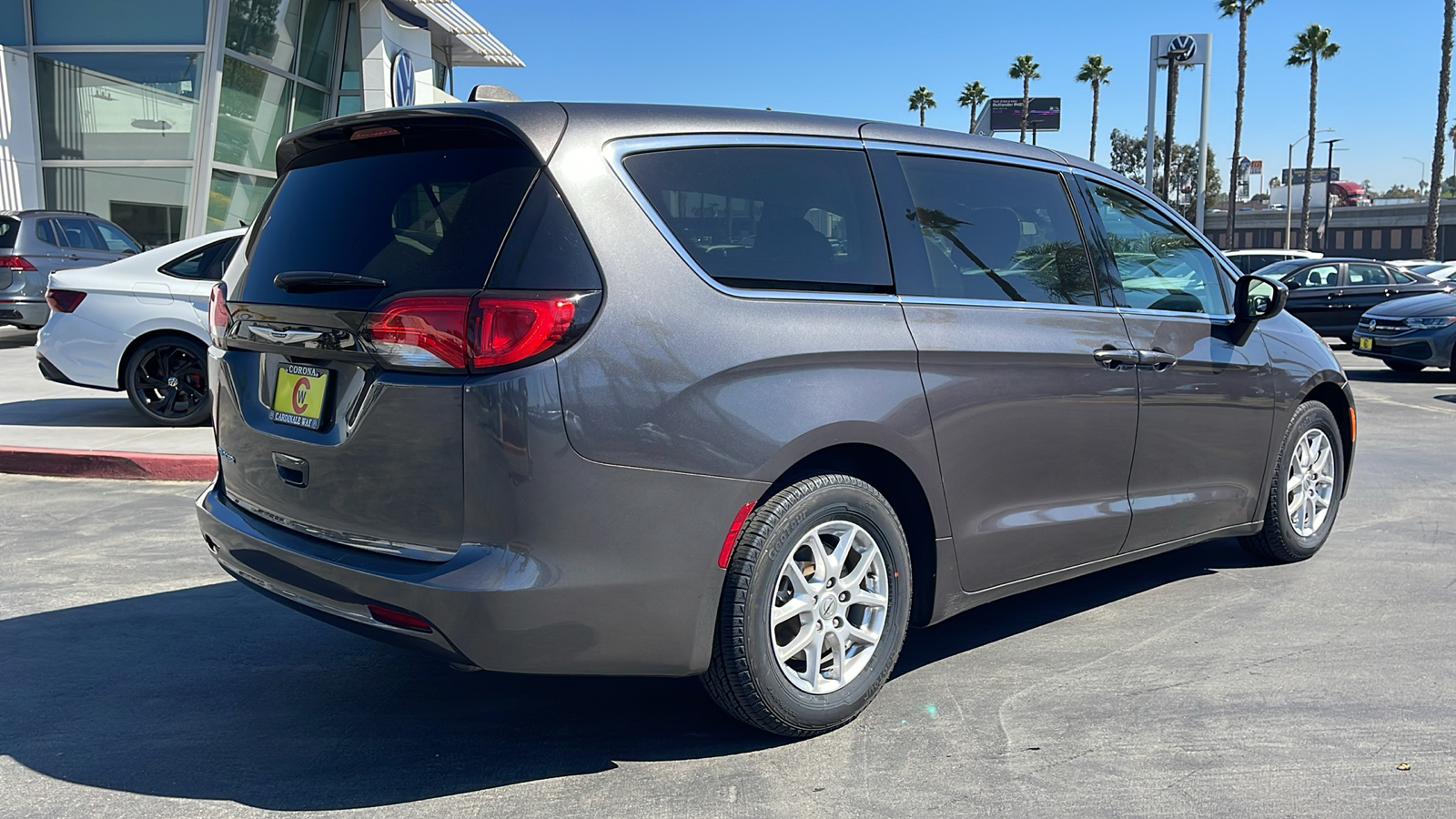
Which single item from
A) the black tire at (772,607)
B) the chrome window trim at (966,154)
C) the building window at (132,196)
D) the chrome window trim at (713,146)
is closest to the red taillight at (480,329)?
the chrome window trim at (713,146)

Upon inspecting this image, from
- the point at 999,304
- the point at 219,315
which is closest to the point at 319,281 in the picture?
the point at 219,315

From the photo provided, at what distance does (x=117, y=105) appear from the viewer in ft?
69.6

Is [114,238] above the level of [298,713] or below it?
above

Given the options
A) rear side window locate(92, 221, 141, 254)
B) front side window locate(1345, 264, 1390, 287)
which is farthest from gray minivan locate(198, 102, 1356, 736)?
front side window locate(1345, 264, 1390, 287)

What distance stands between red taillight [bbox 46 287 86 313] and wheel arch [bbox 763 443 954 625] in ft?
24.1

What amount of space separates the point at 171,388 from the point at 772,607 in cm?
714

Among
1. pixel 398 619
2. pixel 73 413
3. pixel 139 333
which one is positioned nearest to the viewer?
pixel 398 619

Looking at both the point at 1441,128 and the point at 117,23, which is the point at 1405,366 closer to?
the point at 117,23

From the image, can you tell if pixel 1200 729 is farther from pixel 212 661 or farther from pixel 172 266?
pixel 172 266

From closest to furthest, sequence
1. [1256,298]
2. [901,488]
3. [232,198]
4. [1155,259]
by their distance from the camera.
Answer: [901,488]
[1155,259]
[1256,298]
[232,198]

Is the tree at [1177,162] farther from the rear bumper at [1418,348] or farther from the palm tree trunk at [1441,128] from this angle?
the rear bumper at [1418,348]

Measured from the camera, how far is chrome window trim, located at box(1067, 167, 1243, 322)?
15.1 feet

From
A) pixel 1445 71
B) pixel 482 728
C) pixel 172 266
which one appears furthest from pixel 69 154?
pixel 1445 71

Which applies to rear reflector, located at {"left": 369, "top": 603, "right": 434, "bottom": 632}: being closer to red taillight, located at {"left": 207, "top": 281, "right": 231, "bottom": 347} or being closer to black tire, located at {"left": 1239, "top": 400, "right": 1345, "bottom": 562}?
red taillight, located at {"left": 207, "top": 281, "right": 231, "bottom": 347}
